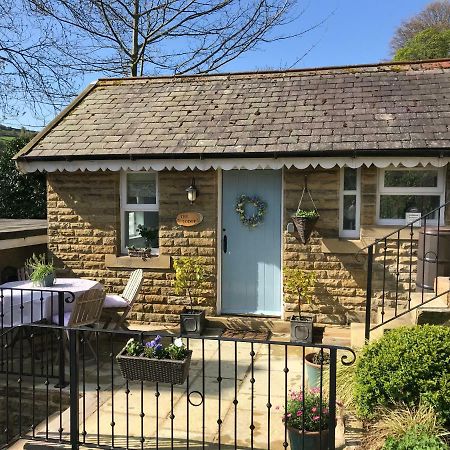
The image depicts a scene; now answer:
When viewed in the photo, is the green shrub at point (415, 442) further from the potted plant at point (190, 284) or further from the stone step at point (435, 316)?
the potted plant at point (190, 284)

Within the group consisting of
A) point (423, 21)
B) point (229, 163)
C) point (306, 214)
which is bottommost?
point (306, 214)

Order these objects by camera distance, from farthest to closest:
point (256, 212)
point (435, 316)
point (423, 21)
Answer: point (423, 21)
point (256, 212)
point (435, 316)

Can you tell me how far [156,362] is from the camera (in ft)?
13.4

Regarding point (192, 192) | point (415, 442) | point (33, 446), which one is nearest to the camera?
point (415, 442)

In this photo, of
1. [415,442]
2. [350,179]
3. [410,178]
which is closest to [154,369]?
[415,442]

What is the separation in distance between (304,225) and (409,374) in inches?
151

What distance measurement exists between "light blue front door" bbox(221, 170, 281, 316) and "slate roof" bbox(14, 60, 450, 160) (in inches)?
31.0

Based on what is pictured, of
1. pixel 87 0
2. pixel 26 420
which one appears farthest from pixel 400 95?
pixel 87 0

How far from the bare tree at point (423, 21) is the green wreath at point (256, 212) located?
29.0 metres

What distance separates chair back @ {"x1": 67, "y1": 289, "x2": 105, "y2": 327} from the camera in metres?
6.08

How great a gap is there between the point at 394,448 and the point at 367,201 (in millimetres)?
4716

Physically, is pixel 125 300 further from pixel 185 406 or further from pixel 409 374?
pixel 409 374

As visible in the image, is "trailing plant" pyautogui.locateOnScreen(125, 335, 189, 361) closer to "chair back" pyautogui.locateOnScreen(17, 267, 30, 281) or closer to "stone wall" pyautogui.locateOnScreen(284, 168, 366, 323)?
"stone wall" pyautogui.locateOnScreen(284, 168, 366, 323)

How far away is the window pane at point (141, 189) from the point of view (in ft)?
28.1
